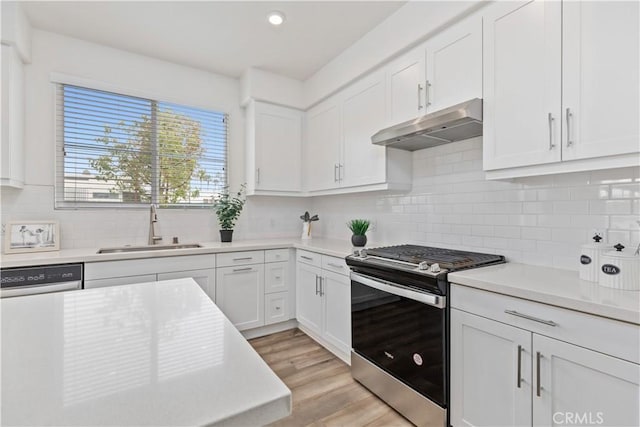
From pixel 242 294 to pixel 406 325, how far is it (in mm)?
1660

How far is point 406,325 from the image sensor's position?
1.82 meters

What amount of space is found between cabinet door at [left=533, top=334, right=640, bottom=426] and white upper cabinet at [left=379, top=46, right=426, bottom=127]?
1.60 m

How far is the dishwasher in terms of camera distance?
2025 mm

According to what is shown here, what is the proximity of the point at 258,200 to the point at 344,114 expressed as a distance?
1410mm

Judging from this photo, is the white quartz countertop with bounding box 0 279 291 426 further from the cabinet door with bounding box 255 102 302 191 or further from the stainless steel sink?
the cabinet door with bounding box 255 102 302 191

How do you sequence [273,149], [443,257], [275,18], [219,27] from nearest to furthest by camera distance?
[443,257]
[275,18]
[219,27]
[273,149]

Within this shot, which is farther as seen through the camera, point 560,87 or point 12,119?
point 12,119

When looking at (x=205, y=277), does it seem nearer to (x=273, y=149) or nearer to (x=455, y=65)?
(x=273, y=149)

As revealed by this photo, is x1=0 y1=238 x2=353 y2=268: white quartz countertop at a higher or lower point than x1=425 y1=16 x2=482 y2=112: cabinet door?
lower

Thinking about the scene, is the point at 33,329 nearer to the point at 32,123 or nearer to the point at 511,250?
the point at 511,250

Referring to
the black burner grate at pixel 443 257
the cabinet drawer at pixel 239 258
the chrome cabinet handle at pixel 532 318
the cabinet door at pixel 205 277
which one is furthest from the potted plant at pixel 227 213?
the chrome cabinet handle at pixel 532 318

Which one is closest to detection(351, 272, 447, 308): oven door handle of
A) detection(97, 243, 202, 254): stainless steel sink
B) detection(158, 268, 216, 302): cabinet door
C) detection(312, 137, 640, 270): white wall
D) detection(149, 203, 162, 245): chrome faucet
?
detection(312, 137, 640, 270): white wall

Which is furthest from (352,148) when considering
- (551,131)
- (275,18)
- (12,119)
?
(12,119)

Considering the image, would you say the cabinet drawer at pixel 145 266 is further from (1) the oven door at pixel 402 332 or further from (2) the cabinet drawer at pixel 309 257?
(1) the oven door at pixel 402 332
